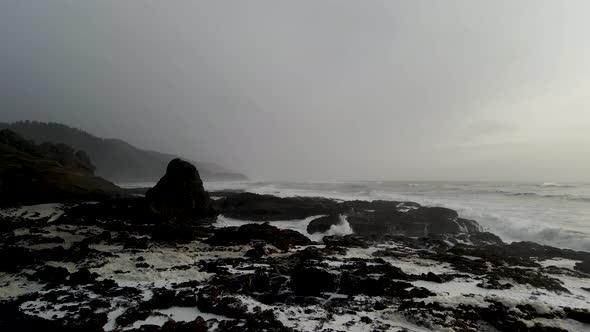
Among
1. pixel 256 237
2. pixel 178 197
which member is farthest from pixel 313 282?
pixel 178 197

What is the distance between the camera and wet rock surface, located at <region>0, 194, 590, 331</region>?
337 inches

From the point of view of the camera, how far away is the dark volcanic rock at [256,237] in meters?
17.2

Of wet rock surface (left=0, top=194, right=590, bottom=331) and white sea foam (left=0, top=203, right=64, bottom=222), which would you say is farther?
white sea foam (left=0, top=203, right=64, bottom=222)

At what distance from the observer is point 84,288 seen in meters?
10.2

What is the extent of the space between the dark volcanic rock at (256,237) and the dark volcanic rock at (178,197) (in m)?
7.17

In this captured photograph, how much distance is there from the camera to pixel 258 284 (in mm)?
10984

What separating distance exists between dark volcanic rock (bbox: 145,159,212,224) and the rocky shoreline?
6.94ft

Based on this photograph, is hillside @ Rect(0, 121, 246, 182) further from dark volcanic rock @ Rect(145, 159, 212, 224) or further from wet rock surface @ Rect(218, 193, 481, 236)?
dark volcanic rock @ Rect(145, 159, 212, 224)

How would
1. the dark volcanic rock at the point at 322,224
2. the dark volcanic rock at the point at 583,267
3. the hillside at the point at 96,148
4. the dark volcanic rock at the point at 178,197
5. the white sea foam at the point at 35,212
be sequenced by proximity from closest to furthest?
A: 1. the dark volcanic rock at the point at 583,267
2. the white sea foam at the point at 35,212
3. the dark volcanic rock at the point at 178,197
4. the dark volcanic rock at the point at 322,224
5. the hillside at the point at 96,148

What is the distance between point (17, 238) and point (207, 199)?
13.5 meters

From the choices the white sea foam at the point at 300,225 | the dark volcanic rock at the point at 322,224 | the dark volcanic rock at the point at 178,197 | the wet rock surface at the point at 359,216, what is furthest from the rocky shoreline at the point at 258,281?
the wet rock surface at the point at 359,216

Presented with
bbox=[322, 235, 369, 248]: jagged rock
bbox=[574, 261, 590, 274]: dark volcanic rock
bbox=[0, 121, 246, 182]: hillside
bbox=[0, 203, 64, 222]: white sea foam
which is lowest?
bbox=[574, 261, 590, 274]: dark volcanic rock

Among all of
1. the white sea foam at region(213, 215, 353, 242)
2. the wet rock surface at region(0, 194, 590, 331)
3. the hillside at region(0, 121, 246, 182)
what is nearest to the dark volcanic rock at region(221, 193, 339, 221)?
the white sea foam at region(213, 215, 353, 242)

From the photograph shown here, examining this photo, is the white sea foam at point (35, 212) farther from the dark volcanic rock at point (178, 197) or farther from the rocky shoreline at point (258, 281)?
the dark volcanic rock at point (178, 197)
